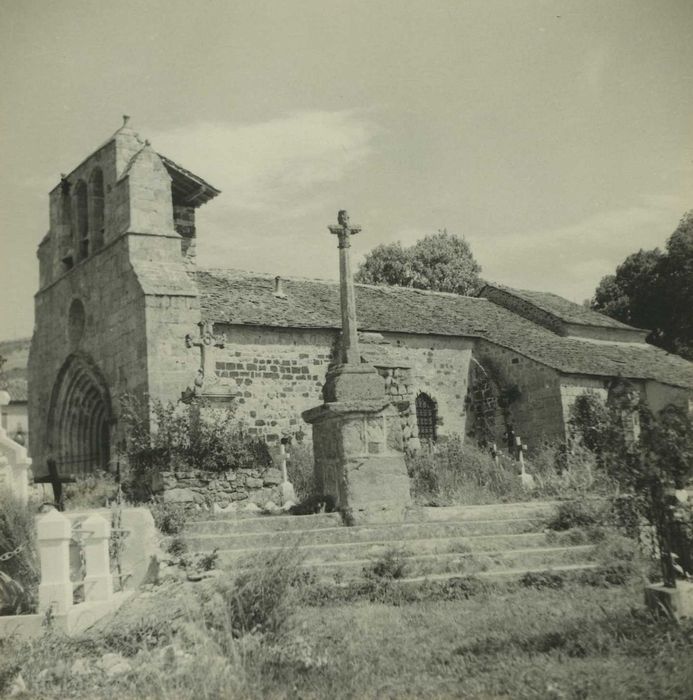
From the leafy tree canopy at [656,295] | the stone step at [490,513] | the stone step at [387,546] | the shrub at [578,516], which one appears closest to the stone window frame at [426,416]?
the stone step at [490,513]

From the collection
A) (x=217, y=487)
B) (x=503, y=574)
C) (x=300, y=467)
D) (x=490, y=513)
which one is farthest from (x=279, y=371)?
(x=503, y=574)

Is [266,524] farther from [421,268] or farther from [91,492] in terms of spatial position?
[421,268]

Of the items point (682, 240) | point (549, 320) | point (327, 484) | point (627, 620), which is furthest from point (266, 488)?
point (682, 240)

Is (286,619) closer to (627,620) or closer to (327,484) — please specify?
(627,620)

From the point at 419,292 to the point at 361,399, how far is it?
16.9 metres

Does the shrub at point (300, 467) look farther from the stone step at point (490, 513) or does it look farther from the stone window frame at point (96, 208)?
the stone window frame at point (96, 208)

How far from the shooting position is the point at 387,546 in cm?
848

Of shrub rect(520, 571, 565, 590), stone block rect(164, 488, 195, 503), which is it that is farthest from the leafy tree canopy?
shrub rect(520, 571, 565, 590)

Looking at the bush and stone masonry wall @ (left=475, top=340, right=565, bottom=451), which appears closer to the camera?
the bush

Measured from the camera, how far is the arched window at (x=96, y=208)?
1966cm

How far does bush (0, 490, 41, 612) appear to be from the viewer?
741 cm

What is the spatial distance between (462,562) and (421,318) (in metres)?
15.9

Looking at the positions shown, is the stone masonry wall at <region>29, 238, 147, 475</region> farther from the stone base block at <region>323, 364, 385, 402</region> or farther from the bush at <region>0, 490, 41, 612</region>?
the bush at <region>0, 490, 41, 612</region>

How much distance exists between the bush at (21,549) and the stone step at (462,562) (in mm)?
1829
